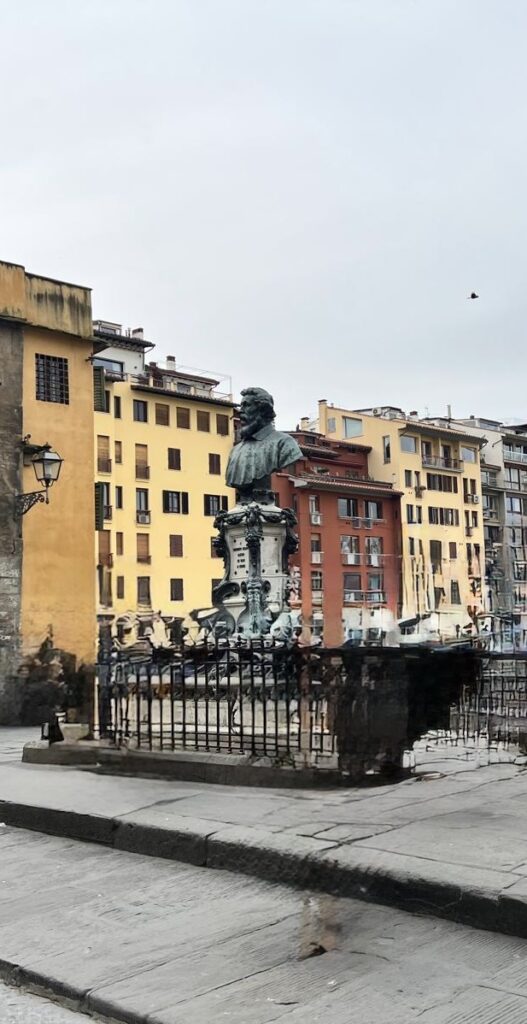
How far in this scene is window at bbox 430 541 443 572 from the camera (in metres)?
31.4

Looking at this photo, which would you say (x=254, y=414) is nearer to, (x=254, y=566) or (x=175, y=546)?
(x=254, y=566)

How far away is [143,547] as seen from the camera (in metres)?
53.7

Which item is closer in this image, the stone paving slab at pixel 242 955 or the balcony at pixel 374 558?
the stone paving slab at pixel 242 955

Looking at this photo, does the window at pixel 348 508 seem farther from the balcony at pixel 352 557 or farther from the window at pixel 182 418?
the window at pixel 182 418

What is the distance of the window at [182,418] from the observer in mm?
56594

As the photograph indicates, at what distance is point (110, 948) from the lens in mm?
4641

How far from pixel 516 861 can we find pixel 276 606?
464 inches

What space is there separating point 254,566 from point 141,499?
38.1 m

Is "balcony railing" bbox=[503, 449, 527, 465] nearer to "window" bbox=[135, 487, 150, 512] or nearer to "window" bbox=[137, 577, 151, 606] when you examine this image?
"window" bbox=[135, 487, 150, 512]

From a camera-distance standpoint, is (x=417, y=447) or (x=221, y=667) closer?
(x=221, y=667)

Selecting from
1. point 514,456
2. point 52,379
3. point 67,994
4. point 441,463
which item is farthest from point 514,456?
point 67,994

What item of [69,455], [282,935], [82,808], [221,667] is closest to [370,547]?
[69,455]

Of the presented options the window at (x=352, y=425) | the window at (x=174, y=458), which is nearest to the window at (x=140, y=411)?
the window at (x=174, y=458)

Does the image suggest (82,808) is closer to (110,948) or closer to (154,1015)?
(110,948)
